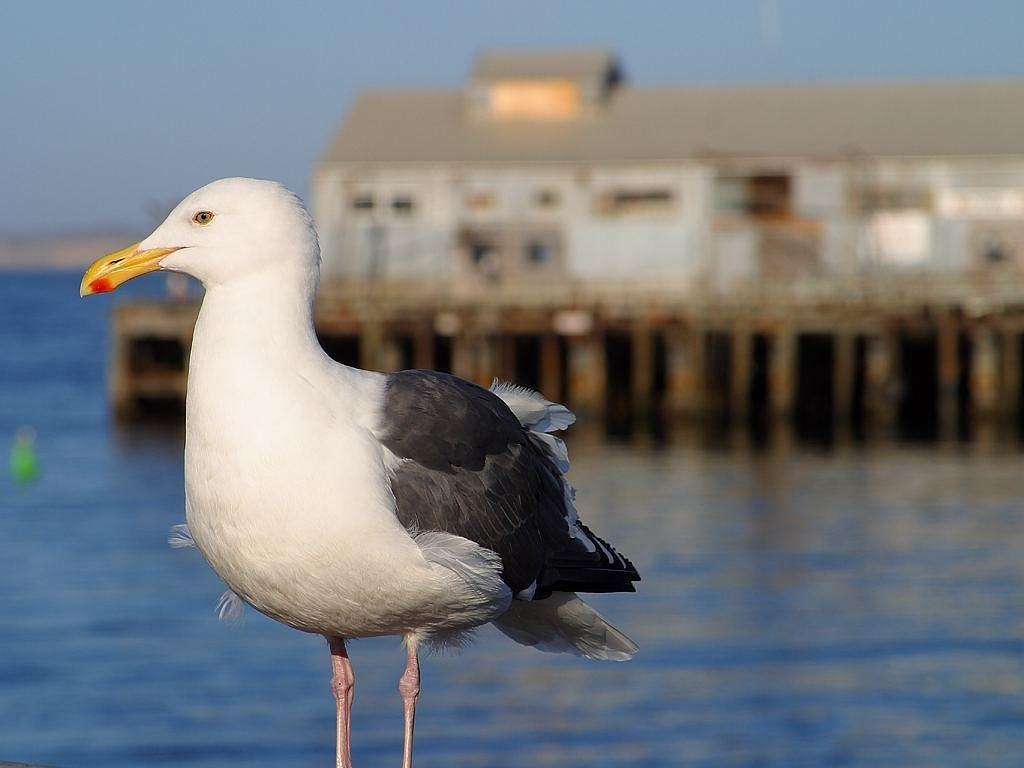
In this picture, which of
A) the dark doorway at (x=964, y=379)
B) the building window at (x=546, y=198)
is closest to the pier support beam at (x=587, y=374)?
the building window at (x=546, y=198)

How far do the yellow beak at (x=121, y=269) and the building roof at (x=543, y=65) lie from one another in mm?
47173

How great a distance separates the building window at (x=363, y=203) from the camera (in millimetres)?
48531

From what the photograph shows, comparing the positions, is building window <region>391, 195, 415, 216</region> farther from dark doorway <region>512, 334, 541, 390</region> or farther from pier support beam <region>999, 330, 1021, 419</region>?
pier support beam <region>999, 330, 1021, 419</region>

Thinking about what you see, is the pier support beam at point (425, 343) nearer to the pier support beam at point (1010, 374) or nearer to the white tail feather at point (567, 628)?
the pier support beam at point (1010, 374)

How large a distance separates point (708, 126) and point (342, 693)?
45.6 metres

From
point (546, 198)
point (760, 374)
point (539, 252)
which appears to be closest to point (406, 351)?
point (539, 252)

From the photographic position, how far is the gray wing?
19.9ft

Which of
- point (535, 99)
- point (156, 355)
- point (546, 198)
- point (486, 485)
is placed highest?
point (535, 99)

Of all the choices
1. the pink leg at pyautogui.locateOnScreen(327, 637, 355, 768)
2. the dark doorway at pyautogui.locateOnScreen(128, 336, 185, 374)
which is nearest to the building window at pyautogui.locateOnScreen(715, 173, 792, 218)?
the dark doorway at pyautogui.locateOnScreen(128, 336, 185, 374)

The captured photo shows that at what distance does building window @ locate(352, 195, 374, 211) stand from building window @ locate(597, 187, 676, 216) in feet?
20.2

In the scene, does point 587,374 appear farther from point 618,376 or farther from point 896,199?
point 896,199

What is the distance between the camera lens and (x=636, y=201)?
4844cm

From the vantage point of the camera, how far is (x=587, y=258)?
152 ft

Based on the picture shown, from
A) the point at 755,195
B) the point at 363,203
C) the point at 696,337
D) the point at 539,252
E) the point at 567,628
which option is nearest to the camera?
the point at 567,628
